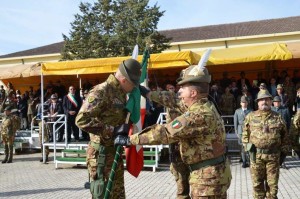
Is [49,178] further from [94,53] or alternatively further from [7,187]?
[94,53]

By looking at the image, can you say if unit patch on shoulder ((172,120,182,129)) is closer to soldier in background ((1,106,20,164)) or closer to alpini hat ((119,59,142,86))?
alpini hat ((119,59,142,86))

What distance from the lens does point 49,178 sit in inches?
406

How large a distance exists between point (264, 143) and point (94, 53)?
22806 millimetres

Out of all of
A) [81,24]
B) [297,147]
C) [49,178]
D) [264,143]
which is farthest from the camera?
[81,24]

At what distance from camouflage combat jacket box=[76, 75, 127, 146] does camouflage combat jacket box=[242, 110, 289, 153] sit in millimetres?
2606

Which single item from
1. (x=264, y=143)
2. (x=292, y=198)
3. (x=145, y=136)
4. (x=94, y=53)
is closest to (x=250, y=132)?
(x=264, y=143)

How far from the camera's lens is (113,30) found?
2902 cm

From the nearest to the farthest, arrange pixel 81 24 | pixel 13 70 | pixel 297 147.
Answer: pixel 297 147 → pixel 13 70 → pixel 81 24

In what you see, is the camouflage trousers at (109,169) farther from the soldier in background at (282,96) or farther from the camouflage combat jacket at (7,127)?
the camouflage combat jacket at (7,127)

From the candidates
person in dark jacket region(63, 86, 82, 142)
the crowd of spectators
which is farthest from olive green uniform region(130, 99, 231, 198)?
person in dark jacket region(63, 86, 82, 142)

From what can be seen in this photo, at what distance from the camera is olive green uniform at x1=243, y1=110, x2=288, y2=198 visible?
6250 mm

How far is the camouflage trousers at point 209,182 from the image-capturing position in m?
3.54

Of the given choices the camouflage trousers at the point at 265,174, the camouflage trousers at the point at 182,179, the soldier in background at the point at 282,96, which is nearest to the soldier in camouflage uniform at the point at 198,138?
the camouflage trousers at the point at 182,179

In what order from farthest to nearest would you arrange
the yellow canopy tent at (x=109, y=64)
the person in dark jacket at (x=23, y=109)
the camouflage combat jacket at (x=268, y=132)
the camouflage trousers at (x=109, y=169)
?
the person in dark jacket at (x=23, y=109) → the yellow canopy tent at (x=109, y=64) → the camouflage combat jacket at (x=268, y=132) → the camouflage trousers at (x=109, y=169)
